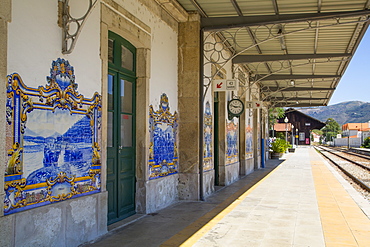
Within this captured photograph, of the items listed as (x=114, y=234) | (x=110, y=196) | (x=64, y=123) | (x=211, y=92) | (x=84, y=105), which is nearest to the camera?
(x=64, y=123)

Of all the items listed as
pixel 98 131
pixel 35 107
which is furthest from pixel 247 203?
pixel 35 107

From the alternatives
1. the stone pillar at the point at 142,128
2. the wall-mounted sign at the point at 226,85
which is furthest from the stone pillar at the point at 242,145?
the stone pillar at the point at 142,128

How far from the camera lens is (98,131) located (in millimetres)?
5312

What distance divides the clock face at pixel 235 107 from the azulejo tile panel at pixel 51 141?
7.03m

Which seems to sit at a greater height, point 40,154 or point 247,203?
point 40,154

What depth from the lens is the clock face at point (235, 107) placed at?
11.8m

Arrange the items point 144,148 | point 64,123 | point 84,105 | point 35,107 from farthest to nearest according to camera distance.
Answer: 1. point 144,148
2. point 84,105
3. point 64,123
4. point 35,107

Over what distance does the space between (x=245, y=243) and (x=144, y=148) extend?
2.58 m

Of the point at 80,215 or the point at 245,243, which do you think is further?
the point at 245,243

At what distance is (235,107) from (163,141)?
4.67 metres

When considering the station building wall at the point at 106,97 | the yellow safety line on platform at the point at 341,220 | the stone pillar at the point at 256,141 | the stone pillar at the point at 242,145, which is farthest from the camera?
the stone pillar at the point at 256,141

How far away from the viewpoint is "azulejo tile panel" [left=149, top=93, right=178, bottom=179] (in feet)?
23.7

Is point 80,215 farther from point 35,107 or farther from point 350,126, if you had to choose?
point 350,126

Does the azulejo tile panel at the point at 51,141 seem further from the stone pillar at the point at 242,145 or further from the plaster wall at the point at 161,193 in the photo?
the stone pillar at the point at 242,145
